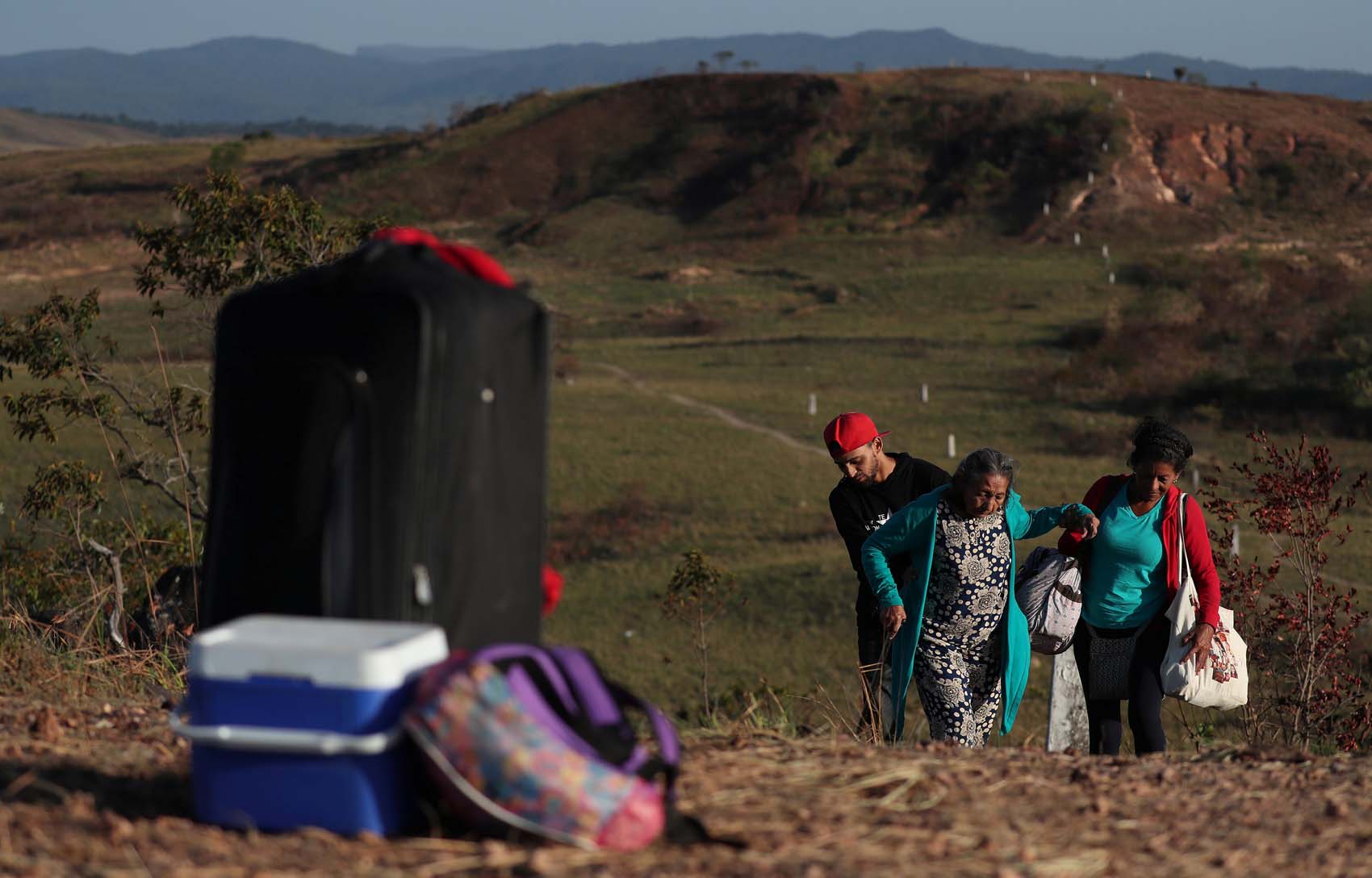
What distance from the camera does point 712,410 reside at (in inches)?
1219

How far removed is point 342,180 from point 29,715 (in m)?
72.4

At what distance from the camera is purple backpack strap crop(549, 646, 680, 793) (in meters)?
3.12

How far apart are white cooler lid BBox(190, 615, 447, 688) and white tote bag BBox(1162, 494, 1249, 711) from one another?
3.14m

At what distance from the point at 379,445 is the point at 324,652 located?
470 millimetres

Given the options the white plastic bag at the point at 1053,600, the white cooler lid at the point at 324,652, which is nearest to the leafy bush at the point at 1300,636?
the white plastic bag at the point at 1053,600

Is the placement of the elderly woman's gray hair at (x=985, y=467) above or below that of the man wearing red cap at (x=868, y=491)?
above

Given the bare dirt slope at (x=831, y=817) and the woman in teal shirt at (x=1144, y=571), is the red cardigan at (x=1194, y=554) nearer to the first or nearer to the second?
the woman in teal shirt at (x=1144, y=571)

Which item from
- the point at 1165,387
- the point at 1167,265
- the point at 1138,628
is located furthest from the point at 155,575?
the point at 1167,265

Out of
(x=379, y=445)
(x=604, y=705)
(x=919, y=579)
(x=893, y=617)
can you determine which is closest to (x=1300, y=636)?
(x=919, y=579)

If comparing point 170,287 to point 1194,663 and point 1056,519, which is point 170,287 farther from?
point 1194,663

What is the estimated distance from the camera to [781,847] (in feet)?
10.5

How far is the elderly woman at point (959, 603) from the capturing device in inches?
207

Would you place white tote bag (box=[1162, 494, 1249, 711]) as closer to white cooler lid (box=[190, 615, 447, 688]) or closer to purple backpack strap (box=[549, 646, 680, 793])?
purple backpack strap (box=[549, 646, 680, 793])

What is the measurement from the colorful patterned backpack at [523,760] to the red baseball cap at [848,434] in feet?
9.18
